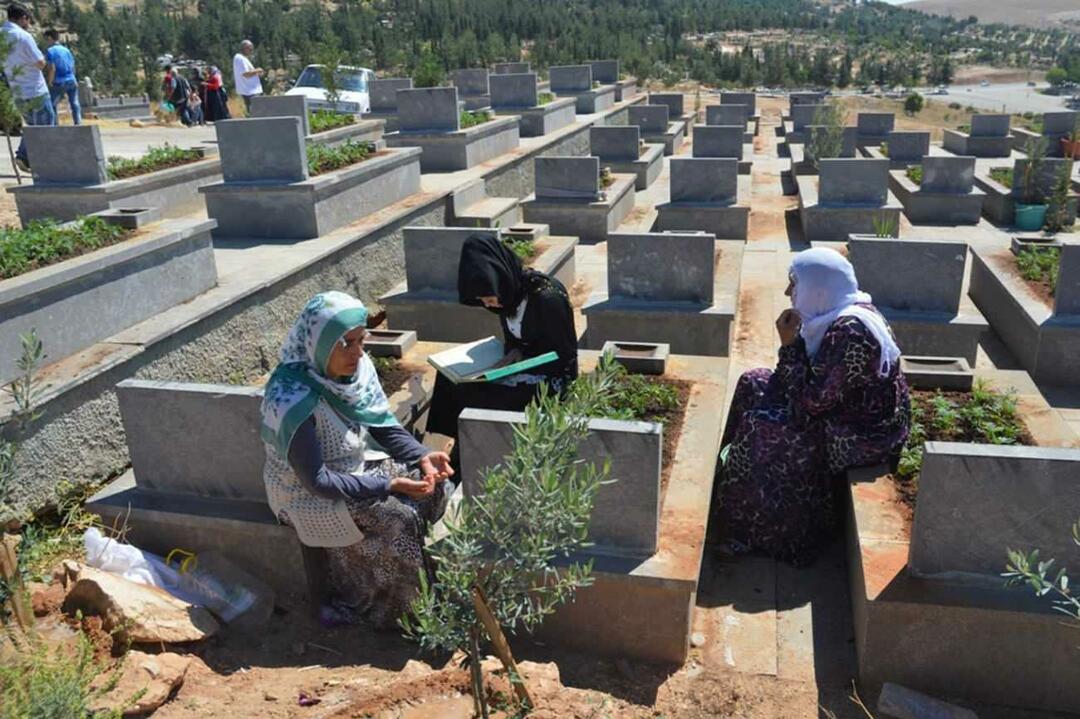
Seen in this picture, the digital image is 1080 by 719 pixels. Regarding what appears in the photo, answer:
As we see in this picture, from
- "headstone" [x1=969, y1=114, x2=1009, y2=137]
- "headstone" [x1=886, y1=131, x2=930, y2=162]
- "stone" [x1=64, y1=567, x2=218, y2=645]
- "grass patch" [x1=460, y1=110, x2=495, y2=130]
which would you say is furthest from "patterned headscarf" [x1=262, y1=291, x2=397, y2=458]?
"headstone" [x1=969, y1=114, x2=1009, y2=137]

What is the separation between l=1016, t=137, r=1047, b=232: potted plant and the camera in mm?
10250

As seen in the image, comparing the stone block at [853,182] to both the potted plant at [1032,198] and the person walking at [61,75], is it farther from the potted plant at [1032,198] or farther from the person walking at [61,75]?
the person walking at [61,75]

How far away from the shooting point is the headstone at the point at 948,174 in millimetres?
10656

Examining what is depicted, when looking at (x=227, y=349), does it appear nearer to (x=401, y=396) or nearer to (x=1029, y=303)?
(x=401, y=396)

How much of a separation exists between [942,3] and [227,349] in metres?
178

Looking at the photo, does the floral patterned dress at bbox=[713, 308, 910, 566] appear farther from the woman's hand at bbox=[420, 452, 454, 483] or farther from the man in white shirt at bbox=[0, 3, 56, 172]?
the man in white shirt at bbox=[0, 3, 56, 172]

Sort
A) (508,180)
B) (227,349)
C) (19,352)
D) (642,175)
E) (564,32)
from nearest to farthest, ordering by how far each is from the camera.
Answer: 1. (19,352)
2. (227,349)
3. (508,180)
4. (642,175)
5. (564,32)

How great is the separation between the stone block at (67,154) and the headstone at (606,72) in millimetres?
16581

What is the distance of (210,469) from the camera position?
12.4 ft

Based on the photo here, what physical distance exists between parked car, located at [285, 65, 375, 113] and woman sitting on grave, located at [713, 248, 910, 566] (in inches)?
533

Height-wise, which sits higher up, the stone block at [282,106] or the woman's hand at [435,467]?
the stone block at [282,106]

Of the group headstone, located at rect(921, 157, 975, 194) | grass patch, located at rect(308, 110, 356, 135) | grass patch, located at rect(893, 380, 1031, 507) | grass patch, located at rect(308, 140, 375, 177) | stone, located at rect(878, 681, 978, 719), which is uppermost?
grass patch, located at rect(308, 110, 356, 135)

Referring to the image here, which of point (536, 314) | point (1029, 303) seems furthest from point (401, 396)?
point (1029, 303)

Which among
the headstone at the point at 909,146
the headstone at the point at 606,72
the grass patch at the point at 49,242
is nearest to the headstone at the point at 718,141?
the headstone at the point at 909,146
